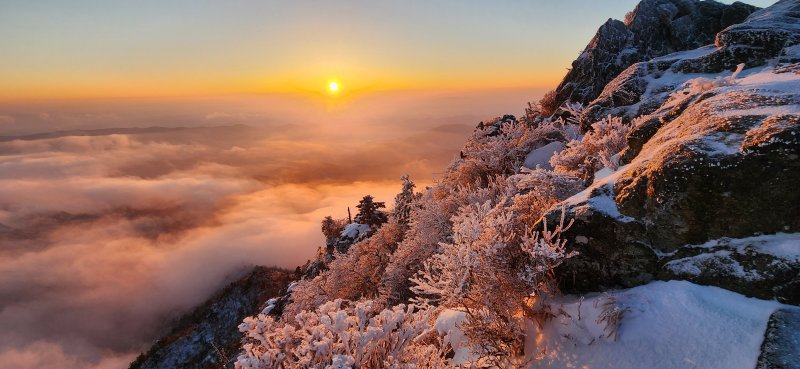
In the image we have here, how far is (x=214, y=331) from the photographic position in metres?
94.5

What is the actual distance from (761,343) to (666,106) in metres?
5.98

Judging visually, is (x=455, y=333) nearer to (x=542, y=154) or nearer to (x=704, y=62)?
(x=542, y=154)

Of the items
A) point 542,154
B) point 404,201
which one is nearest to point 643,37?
point 542,154

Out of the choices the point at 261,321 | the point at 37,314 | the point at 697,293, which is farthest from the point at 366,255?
the point at 37,314

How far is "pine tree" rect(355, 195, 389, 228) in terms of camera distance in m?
35.7

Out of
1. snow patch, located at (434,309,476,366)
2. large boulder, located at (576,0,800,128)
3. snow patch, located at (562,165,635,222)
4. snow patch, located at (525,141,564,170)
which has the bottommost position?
snow patch, located at (434,309,476,366)

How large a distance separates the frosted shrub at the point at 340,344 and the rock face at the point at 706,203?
2.54 metres

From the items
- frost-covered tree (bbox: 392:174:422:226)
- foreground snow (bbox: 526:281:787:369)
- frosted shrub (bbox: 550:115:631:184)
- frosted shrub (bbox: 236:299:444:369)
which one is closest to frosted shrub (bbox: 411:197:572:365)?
foreground snow (bbox: 526:281:787:369)

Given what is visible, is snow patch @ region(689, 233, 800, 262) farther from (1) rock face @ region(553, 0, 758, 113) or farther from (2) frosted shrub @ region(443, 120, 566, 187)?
(1) rock face @ region(553, 0, 758, 113)

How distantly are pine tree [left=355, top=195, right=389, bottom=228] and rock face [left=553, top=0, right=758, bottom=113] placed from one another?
60.2 ft

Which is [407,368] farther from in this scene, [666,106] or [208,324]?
[208,324]

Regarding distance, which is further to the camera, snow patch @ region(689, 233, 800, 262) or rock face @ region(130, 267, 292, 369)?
rock face @ region(130, 267, 292, 369)

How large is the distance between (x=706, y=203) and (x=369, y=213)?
32.0 meters

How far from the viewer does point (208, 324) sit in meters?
98.5
